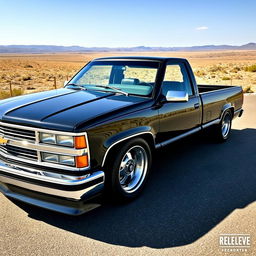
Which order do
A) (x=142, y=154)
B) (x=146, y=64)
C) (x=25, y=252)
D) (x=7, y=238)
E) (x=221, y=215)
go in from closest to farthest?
(x=25, y=252), (x=7, y=238), (x=221, y=215), (x=142, y=154), (x=146, y=64)

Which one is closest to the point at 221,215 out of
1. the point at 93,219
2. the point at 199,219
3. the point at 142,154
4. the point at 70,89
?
the point at 199,219

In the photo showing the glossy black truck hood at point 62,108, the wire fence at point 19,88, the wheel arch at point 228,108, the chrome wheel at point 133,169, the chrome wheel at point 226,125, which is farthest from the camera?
the wire fence at point 19,88

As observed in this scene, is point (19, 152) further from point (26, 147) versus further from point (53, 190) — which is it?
point (53, 190)

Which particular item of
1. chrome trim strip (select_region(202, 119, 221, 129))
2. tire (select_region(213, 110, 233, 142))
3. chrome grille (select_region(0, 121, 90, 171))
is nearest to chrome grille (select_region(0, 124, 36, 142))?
chrome grille (select_region(0, 121, 90, 171))

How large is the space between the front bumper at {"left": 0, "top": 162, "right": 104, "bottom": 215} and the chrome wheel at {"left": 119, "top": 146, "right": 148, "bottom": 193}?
0.64 metres

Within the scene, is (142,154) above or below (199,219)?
above

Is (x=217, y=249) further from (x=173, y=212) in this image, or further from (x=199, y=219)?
(x=173, y=212)

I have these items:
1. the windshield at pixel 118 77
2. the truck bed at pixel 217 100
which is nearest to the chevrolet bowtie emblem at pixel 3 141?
the windshield at pixel 118 77

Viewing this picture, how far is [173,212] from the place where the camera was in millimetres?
3527

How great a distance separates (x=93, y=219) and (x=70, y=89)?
207 centimetres

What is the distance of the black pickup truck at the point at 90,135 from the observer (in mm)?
2947

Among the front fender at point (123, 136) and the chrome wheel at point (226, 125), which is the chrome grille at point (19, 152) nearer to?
the front fender at point (123, 136)

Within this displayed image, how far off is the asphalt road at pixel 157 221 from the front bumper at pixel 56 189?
1.11 feet

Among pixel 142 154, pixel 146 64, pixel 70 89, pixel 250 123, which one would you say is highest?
pixel 146 64
